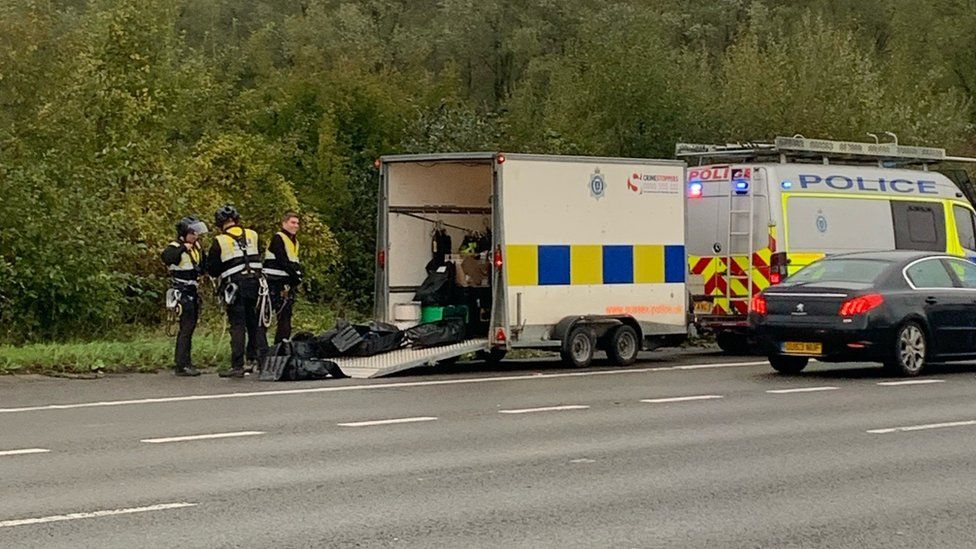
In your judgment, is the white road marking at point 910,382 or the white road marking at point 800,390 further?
the white road marking at point 910,382

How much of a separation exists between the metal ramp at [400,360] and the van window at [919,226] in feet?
26.0

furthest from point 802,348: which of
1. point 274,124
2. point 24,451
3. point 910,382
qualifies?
point 274,124

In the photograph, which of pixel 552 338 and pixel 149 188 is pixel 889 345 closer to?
pixel 552 338

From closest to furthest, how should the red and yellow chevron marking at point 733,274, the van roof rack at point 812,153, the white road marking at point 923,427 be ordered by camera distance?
the white road marking at point 923,427
the red and yellow chevron marking at point 733,274
the van roof rack at point 812,153

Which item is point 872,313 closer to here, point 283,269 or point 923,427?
point 923,427

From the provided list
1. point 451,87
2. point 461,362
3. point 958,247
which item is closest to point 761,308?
point 461,362

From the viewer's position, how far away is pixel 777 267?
20.7 meters

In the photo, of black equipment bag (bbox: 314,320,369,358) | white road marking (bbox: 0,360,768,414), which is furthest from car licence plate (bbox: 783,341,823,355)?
black equipment bag (bbox: 314,320,369,358)

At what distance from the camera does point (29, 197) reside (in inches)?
795

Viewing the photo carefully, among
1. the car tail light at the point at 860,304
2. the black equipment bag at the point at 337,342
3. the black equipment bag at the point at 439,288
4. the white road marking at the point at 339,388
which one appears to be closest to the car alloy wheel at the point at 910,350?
the car tail light at the point at 860,304

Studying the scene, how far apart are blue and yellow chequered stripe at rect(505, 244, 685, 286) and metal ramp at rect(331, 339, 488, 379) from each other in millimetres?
906

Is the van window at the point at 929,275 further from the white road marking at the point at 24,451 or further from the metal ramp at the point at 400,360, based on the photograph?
the white road marking at the point at 24,451

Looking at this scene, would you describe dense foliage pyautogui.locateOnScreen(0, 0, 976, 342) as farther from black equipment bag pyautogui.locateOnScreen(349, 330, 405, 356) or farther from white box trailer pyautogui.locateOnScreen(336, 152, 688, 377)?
black equipment bag pyautogui.locateOnScreen(349, 330, 405, 356)

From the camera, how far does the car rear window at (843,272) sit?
17391mm
